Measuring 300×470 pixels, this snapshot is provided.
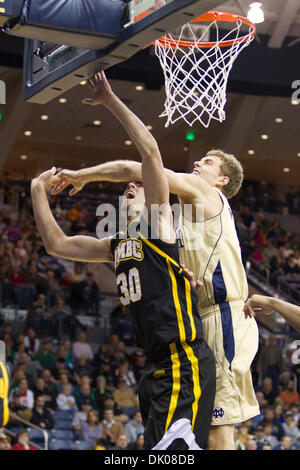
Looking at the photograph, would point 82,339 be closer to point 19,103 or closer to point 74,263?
point 74,263

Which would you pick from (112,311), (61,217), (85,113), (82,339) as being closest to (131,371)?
(82,339)

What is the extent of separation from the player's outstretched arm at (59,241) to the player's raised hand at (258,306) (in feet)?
3.62

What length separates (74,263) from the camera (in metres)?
19.3

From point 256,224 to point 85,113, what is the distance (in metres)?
6.88

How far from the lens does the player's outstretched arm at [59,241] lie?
5.18 meters

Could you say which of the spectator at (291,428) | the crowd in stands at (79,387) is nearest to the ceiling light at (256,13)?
the crowd in stands at (79,387)

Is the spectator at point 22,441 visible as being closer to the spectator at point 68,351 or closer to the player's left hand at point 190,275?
the spectator at point 68,351

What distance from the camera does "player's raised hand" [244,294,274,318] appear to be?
4438mm

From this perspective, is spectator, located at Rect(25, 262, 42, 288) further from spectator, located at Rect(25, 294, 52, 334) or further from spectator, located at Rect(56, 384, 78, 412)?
spectator, located at Rect(56, 384, 78, 412)

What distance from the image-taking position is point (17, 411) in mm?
12438

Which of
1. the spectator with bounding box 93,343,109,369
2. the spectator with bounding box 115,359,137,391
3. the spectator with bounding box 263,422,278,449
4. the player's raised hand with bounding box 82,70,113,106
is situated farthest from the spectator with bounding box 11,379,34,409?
the player's raised hand with bounding box 82,70,113,106

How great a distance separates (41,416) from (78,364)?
2.48 metres

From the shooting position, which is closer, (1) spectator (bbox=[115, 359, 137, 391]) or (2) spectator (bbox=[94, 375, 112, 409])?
(2) spectator (bbox=[94, 375, 112, 409])

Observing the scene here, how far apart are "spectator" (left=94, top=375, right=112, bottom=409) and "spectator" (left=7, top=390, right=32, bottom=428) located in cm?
172
